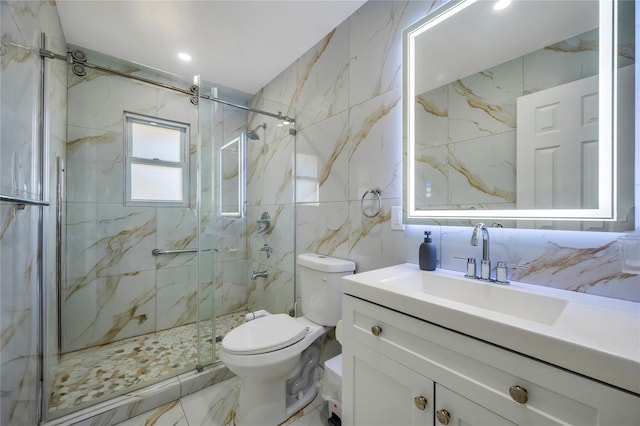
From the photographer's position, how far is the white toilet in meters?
1.31

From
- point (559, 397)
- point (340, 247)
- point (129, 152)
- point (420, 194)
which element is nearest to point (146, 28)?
point (129, 152)

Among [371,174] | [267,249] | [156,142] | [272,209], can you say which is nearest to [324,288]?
[371,174]

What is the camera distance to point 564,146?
91 cm

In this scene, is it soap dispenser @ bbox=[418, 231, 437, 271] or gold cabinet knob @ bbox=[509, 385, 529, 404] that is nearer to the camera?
gold cabinet knob @ bbox=[509, 385, 529, 404]

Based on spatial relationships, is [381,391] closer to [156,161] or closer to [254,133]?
[254,133]

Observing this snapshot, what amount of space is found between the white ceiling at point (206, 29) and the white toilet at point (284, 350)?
1.60m

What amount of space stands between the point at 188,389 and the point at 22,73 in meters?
1.91

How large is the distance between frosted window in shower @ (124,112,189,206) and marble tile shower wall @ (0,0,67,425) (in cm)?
86

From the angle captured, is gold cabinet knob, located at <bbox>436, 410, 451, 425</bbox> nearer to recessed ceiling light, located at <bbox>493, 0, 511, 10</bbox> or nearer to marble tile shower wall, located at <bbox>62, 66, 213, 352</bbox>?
recessed ceiling light, located at <bbox>493, 0, 511, 10</bbox>

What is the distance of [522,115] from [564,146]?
0.19 metres

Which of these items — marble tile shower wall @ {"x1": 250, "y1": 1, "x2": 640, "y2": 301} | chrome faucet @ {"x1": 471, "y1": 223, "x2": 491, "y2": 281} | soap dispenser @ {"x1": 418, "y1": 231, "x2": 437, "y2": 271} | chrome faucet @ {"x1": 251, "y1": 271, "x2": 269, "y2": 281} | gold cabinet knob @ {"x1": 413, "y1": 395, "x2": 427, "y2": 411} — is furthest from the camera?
chrome faucet @ {"x1": 251, "y1": 271, "x2": 269, "y2": 281}

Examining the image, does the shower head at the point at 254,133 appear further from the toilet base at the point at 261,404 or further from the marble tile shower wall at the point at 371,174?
the toilet base at the point at 261,404

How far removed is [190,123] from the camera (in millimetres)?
2572

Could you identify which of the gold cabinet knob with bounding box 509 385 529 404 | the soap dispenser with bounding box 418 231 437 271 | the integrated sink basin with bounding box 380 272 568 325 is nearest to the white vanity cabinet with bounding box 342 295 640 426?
the gold cabinet knob with bounding box 509 385 529 404
